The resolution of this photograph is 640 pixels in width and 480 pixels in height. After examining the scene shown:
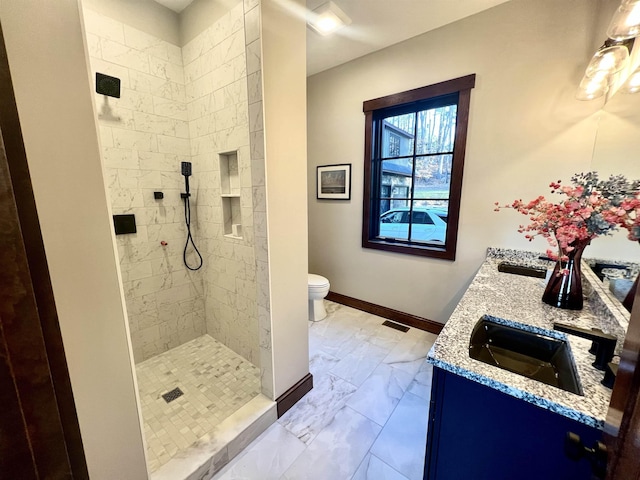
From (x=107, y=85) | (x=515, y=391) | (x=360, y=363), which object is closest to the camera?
(x=515, y=391)

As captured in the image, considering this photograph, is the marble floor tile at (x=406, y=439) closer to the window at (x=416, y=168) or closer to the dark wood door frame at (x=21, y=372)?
the window at (x=416, y=168)

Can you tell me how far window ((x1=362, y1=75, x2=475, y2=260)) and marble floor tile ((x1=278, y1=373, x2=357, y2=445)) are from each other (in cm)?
144

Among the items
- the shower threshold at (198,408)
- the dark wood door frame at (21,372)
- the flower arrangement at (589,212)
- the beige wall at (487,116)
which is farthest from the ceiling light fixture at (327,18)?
the shower threshold at (198,408)

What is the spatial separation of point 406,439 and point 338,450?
16.2 inches

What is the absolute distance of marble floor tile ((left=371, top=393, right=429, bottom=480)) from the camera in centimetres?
133

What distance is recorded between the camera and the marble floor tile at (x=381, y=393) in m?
1.66

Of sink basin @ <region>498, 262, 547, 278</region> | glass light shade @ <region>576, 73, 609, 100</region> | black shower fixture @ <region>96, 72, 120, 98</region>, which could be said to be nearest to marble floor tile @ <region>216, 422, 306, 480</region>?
sink basin @ <region>498, 262, 547, 278</region>

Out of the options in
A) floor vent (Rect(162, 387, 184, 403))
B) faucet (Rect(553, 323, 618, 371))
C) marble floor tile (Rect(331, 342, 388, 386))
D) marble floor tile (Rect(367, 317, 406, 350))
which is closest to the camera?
faucet (Rect(553, 323, 618, 371))

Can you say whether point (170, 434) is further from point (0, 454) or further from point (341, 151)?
point (341, 151)

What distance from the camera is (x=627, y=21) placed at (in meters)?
1.11

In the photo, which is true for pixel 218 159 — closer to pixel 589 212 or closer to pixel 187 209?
pixel 187 209

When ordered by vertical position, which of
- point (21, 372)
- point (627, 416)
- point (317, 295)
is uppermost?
point (21, 372)

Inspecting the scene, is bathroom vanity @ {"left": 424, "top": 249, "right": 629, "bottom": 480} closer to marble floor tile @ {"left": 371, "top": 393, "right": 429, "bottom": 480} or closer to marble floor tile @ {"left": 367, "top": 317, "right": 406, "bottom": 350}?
marble floor tile @ {"left": 371, "top": 393, "right": 429, "bottom": 480}

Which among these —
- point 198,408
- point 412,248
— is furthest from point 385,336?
point 198,408
